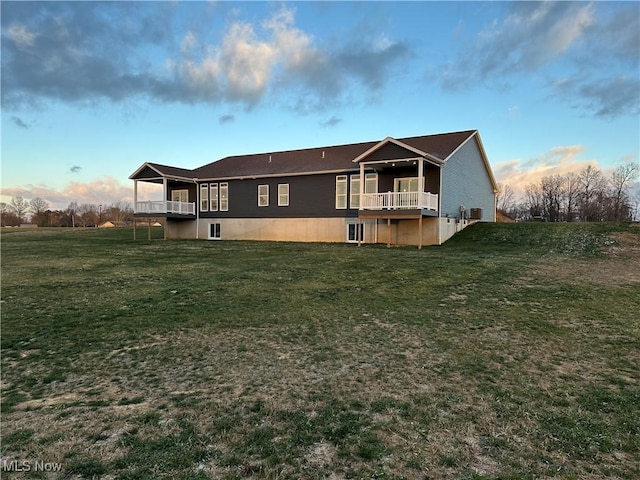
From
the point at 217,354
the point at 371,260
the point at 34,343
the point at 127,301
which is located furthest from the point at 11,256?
the point at 217,354

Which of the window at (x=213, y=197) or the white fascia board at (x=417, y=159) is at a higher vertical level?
the white fascia board at (x=417, y=159)

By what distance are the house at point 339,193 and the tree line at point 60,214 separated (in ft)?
168

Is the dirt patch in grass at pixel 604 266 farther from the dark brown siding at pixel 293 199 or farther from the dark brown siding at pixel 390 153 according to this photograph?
the dark brown siding at pixel 293 199

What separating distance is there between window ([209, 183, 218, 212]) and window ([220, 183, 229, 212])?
0.47 m

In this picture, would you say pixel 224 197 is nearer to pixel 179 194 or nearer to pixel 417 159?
pixel 179 194

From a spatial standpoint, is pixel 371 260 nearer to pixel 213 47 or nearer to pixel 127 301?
pixel 127 301

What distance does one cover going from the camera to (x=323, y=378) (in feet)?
15.0

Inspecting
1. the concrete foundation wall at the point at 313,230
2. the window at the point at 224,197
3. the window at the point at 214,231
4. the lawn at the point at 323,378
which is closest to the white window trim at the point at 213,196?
the window at the point at 224,197

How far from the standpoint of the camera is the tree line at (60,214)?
71.3 meters

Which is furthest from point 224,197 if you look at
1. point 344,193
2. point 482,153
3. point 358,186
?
point 482,153

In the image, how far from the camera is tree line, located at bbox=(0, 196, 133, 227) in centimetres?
7131

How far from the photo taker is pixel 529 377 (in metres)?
4.56

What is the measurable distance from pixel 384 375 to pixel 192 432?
2.27 metres

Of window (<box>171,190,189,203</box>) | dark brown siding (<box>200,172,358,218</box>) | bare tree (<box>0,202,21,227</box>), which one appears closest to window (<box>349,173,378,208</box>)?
dark brown siding (<box>200,172,358,218</box>)
